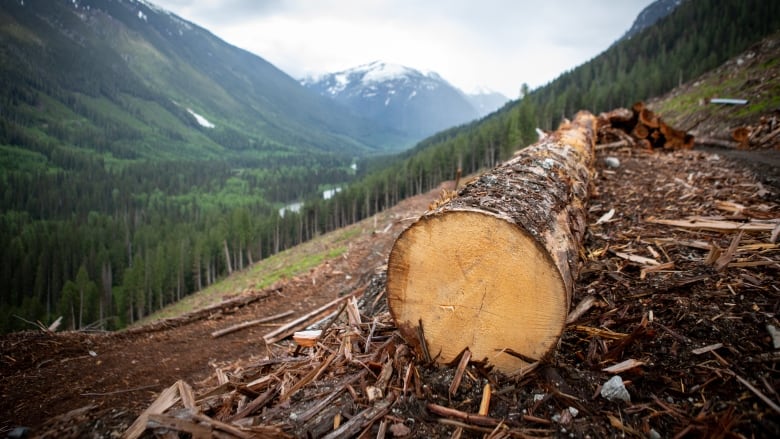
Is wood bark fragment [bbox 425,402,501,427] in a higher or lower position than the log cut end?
lower

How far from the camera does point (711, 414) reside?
7.59ft

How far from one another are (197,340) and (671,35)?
108 meters

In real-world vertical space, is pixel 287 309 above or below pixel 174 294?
above

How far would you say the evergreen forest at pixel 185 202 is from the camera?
46.9m

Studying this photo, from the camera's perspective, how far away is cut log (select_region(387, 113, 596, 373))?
9.42 ft

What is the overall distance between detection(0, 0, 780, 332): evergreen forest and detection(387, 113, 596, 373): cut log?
1644 inches

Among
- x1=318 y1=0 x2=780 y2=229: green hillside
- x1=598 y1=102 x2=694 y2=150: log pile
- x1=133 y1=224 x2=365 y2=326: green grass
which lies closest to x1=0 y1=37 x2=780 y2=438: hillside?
x1=598 y1=102 x2=694 y2=150: log pile

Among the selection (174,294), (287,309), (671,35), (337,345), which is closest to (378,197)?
(174,294)

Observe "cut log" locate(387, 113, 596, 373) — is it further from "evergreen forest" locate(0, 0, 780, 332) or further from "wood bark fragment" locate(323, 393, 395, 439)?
"evergreen forest" locate(0, 0, 780, 332)

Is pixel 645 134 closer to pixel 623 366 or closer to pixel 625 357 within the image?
pixel 625 357

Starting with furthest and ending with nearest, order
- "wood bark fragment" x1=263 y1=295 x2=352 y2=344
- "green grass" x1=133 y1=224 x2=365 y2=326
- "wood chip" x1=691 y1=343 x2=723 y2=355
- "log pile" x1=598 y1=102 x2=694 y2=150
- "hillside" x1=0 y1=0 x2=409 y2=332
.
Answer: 1. "hillside" x1=0 y1=0 x2=409 y2=332
2. "green grass" x1=133 y1=224 x2=365 y2=326
3. "log pile" x1=598 y1=102 x2=694 y2=150
4. "wood bark fragment" x1=263 y1=295 x2=352 y2=344
5. "wood chip" x1=691 y1=343 x2=723 y2=355

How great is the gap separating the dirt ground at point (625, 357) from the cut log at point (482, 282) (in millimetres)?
248

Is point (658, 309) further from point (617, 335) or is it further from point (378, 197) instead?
point (378, 197)

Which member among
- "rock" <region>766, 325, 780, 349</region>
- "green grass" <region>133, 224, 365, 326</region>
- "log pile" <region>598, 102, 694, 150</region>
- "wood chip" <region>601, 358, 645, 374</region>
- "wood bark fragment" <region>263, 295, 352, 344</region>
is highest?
"log pile" <region>598, 102, 694, 150</region>
